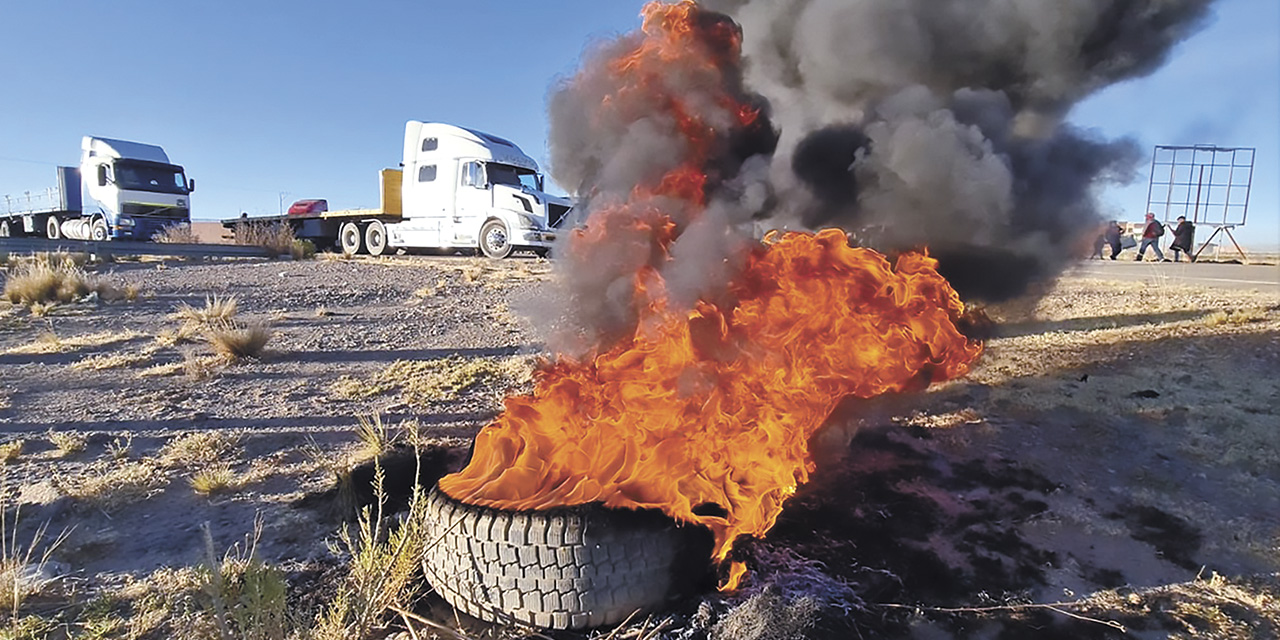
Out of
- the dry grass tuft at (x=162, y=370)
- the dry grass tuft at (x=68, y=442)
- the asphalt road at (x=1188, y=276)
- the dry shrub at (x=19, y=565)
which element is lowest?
the dry shrub at (x=19, y=565)

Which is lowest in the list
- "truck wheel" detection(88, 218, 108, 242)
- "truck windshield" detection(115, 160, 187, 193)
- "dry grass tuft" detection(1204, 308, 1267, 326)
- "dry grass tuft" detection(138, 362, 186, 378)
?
"dry grass tuft" detection(138, 362, 186, 378)

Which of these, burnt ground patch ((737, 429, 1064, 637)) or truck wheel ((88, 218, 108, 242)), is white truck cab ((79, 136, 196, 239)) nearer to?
truck wheel ((88, 218, 108, 242))

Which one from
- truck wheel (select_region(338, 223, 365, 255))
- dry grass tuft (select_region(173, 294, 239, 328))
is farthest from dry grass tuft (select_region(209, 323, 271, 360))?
truck wheel (select_region(338, 223, 365, 255))

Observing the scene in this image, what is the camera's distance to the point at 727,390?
3.80m

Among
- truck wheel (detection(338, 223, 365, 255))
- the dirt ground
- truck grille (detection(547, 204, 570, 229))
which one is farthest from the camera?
truck wheel (detection(338, 223, 365, 255))

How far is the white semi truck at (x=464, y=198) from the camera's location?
20.1m

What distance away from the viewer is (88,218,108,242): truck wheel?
2542 cm

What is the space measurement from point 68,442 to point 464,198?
17.1m

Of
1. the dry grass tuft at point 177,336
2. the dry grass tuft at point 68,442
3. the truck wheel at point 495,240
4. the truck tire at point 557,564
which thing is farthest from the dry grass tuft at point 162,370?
the truck wheel at point 495,240

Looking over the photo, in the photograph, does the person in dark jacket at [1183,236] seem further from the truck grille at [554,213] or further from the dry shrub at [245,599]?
the dry shrub at [245,599]

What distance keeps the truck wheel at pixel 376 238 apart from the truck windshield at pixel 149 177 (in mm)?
8066

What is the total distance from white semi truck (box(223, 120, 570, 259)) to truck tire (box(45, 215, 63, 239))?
19.2 metres

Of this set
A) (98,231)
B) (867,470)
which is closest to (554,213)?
(867,470)

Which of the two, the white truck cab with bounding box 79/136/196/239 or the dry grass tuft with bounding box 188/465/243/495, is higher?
the white truck cab with bounding box 79/136/196/239
